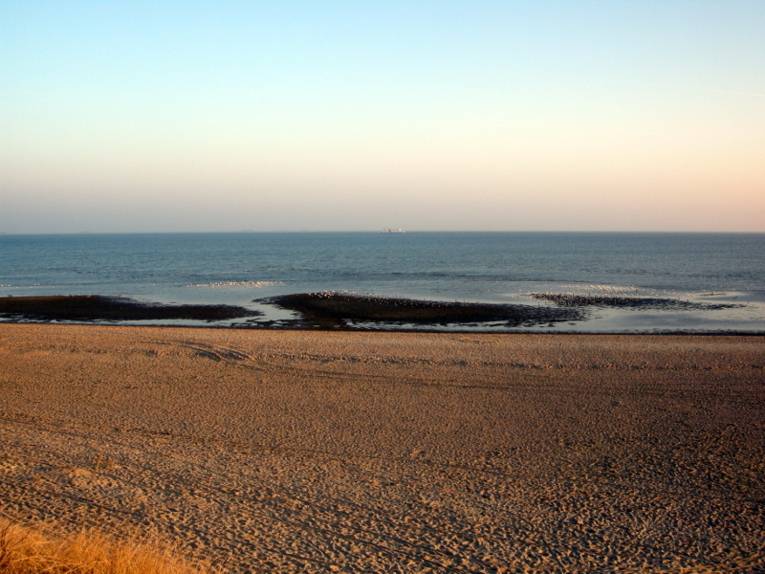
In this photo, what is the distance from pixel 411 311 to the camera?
35.5 m

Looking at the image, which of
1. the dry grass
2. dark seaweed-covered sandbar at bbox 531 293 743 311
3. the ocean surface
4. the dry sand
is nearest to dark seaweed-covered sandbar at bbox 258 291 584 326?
the ocean surface

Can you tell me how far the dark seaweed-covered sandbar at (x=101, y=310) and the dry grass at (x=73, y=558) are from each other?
26.9 m

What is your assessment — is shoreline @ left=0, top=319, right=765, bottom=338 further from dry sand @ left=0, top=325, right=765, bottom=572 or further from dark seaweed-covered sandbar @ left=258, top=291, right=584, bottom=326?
dry sand @ left=0, top=325, right=765, bottom=572

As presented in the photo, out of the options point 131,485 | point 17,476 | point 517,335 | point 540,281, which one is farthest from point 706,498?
point 540,281

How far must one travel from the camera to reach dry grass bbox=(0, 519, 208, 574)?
5.59 meters

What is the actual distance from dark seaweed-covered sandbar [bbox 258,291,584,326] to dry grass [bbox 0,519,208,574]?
25.1 meters

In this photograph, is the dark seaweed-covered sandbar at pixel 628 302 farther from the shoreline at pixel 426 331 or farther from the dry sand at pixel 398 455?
the dry sand at pixel 398 455

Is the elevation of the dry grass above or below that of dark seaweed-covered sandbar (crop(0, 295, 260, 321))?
above

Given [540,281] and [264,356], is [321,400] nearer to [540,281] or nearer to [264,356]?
[264,356]

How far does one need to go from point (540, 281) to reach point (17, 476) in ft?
162

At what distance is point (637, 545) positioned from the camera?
318 inches

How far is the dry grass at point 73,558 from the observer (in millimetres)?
5594

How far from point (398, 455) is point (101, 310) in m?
28.9

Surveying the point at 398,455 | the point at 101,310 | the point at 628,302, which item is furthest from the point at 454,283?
the point at 398,455
